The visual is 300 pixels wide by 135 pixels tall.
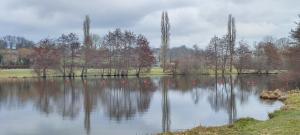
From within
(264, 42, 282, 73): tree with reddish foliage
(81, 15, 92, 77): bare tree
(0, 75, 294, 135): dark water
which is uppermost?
(81, 15, 92, 77): bare tree

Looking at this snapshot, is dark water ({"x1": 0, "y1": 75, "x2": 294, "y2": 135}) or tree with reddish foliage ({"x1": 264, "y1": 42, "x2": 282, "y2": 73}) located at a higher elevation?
tree with reddish foliage ({"x1": 264, "y1": 42, "x2": 282, "y2": 73})

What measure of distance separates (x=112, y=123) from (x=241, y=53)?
81.8 meters

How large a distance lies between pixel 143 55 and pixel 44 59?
795 inches

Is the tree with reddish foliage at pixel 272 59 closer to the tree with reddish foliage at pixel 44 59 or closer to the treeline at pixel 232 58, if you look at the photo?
the treeline at pixel 232 58

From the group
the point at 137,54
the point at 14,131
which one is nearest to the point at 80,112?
the point at 14,131

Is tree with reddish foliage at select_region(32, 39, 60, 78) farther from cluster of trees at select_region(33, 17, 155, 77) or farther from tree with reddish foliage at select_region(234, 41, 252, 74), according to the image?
tree with reddish foliage at select_region(234, 41, 252, 74)

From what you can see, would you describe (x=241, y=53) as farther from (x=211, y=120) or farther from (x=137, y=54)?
(x=211, y=120)

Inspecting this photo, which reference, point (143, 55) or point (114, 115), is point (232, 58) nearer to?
point (143, 55)

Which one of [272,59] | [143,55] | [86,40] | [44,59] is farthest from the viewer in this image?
[272,59]

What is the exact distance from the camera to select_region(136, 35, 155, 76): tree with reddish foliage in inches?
3590

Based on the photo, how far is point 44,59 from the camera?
86000 millimetres

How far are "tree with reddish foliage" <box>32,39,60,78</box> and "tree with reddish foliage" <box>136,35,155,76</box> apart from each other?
54.7ft

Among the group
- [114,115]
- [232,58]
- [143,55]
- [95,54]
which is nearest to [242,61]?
[232,58]

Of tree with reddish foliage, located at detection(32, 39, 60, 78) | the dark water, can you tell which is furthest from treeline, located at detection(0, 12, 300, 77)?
the dark water
